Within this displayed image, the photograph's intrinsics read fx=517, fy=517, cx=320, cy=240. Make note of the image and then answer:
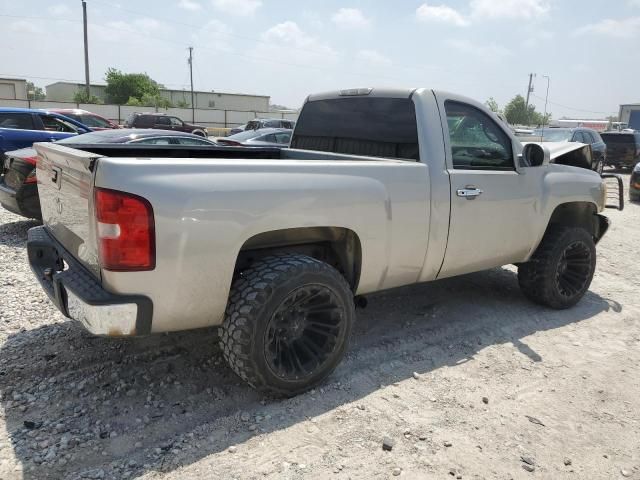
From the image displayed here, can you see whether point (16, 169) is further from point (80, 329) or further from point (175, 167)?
point (175, 167)

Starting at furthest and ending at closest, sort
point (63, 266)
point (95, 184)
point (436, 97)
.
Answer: point (436, 97)
point (63, 266)
point (95, 184)

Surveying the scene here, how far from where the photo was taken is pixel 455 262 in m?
3.86

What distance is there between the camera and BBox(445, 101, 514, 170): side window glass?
385 centimetres

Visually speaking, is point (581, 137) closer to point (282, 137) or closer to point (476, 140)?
point (282, 137)


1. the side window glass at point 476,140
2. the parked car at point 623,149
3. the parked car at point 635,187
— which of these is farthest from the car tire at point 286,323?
the parked car at point 623,149

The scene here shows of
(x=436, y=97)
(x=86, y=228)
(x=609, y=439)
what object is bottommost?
(x=609, y=439)

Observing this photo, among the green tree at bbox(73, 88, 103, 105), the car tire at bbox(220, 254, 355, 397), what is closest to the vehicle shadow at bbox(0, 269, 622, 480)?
the car tire at bbox(220, 254, 355, 397)

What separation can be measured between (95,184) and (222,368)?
5.16 ft

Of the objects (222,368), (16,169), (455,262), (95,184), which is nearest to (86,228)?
(95,184)

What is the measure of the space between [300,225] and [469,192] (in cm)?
147

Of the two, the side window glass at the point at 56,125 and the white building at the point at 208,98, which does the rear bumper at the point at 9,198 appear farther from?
the white building at the point at 208,98

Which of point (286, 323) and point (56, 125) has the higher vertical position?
point (56, 125)

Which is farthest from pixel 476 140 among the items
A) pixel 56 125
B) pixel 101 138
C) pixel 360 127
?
pixel 56 125

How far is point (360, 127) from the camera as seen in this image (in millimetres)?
4156
